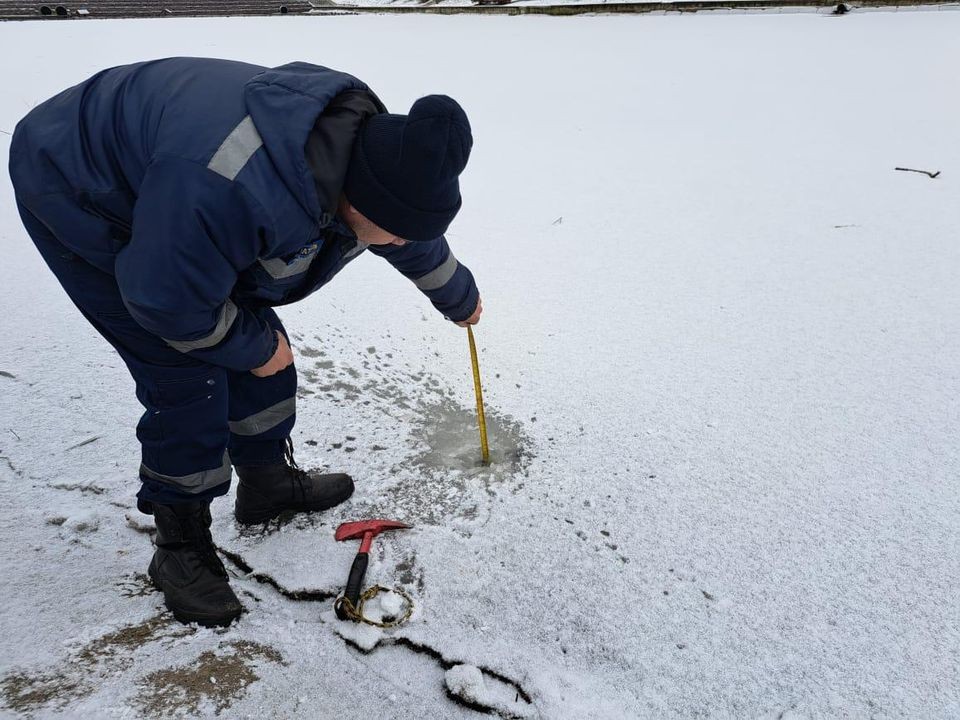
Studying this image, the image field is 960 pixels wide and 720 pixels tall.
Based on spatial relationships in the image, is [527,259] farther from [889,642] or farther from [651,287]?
[889,642]

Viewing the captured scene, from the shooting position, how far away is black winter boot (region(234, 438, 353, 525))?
1622 millimetres

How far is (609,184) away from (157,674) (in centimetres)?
318

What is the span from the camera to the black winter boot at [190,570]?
135cm

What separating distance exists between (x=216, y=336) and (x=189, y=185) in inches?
11.7

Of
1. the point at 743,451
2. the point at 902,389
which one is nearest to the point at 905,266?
the point at 902,389

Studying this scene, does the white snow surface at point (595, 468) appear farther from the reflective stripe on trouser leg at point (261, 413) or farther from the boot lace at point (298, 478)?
the reflective stripe on trouser leg at point (261, 413)

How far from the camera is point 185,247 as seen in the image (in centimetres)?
100

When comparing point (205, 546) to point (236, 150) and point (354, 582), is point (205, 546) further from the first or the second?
point (236, 150)

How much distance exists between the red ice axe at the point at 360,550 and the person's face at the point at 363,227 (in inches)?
29.5

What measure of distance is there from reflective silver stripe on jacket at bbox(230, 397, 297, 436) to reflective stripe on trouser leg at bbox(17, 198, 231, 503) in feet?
0.63

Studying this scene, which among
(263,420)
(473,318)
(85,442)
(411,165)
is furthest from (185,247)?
(85,442)

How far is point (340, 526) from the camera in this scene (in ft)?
5.31

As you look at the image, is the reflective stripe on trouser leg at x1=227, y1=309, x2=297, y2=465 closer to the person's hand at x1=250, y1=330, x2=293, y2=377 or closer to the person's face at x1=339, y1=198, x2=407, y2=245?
the person's hand at x1=250, y1=330, x2=293, y2=377

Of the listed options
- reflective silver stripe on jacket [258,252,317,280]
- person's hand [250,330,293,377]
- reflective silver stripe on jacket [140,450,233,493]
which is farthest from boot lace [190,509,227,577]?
reflective silver stripe on jacket [258,252,317,280]
